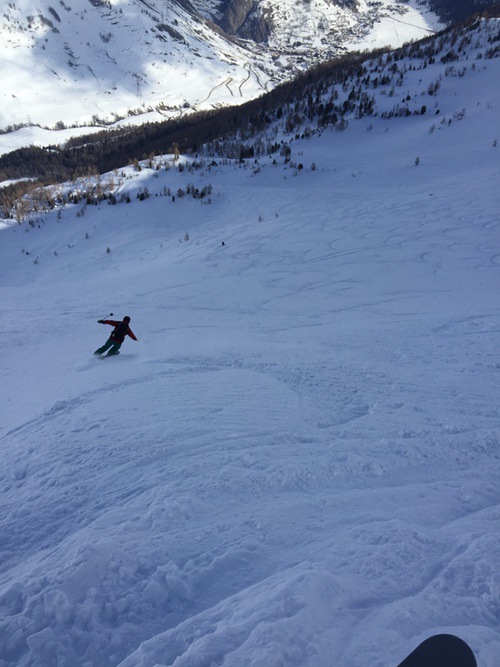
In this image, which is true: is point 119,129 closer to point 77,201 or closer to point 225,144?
point 225,144

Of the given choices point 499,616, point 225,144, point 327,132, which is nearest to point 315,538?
point 499,616

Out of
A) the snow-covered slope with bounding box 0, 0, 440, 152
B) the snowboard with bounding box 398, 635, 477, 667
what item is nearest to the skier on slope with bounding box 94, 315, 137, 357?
the snowboard with bounding box 398, 635, 477, 667

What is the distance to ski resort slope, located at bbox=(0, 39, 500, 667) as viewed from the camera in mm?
1669

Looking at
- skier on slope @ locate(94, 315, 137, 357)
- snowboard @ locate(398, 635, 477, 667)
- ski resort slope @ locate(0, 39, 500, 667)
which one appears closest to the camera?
snowboard @ locate(398, 635, 477, 667)

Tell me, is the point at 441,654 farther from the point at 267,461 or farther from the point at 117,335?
the point at 117,335

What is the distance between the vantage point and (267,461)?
9.05 feet


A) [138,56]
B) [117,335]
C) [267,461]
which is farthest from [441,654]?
[138,56]

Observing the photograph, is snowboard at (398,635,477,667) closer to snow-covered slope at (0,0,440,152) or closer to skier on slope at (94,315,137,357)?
skier on slope at (94,315,137,357)

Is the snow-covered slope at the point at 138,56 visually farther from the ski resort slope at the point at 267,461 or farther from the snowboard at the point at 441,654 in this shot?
the snowboard at the point at 441,654

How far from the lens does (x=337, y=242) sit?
27.4 feet

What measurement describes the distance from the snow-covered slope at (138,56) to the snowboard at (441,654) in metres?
46.4

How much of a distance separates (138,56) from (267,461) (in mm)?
62343

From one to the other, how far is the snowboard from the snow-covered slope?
152 ft

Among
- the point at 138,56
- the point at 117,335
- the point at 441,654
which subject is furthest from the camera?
the point at 138,56
